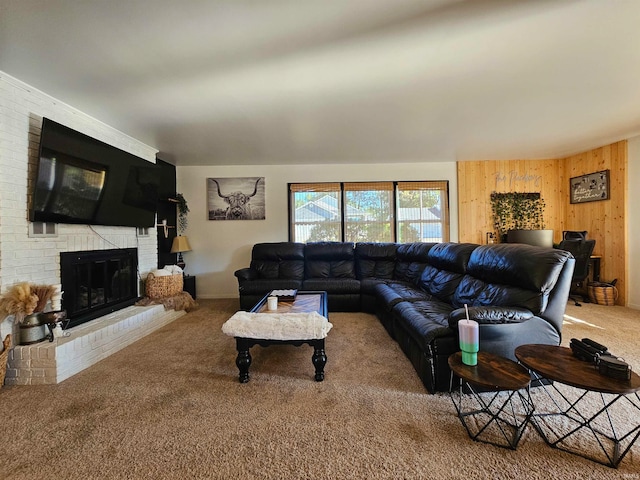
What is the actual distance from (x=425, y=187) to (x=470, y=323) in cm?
379

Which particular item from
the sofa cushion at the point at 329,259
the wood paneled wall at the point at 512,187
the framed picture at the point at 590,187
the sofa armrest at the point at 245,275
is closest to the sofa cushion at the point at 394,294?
the sofa cushion at the point at 329,259

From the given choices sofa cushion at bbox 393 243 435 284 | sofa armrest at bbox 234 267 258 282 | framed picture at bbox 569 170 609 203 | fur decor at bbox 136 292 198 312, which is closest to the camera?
fur decor at bbox 136 292 198 312

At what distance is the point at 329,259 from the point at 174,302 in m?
2.39

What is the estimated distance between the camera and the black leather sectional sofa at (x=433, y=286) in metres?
1.76

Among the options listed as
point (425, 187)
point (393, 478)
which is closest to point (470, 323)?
point (393, 478)

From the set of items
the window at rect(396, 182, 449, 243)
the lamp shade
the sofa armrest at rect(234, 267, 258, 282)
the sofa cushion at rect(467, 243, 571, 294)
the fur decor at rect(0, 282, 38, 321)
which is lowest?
the sofa armrest at rect(234, 267, 258, 282)

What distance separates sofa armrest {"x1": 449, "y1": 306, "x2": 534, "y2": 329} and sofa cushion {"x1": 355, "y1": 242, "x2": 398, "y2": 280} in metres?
2.40

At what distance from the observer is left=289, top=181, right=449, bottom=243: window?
15.7 ft

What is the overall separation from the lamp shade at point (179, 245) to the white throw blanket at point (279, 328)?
283cm

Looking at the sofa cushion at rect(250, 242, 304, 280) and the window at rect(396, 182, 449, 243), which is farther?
the window at rect(396, 182, 449, 243)

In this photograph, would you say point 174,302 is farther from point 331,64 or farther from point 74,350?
point 331,64

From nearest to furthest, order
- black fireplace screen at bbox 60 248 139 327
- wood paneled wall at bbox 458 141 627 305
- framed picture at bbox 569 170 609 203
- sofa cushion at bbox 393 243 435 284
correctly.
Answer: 1. black fireplace screen at bbox 60 248 139 327
2. sofa cushion at bbox 393 243 435 284
3. framed picture at bbox 569 170 609 203
4. wood paneled wall at bbox 458 141 627 305

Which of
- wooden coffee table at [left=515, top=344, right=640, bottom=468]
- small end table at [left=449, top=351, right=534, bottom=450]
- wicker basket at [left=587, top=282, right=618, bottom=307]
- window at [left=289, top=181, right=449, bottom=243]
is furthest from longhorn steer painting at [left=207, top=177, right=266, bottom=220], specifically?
wicker basket at [left=587, top=282, right=618, bottom=307]

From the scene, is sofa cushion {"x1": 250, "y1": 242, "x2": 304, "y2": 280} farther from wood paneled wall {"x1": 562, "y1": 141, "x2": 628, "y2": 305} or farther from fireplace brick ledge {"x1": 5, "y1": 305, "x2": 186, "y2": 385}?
wood paneled wall {"x1": 562, "y1": 141, "x2": 628, "y2": 305}
